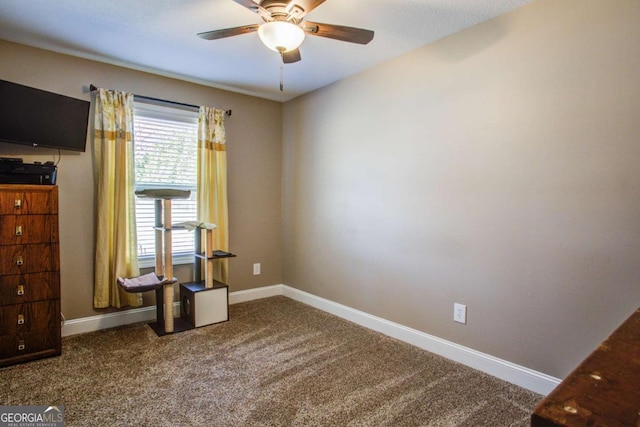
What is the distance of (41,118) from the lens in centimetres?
253

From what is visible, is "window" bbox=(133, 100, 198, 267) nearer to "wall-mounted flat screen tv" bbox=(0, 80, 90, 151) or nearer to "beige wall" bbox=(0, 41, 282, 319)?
"beige wall" bbox=(0, 41, 282, 319)

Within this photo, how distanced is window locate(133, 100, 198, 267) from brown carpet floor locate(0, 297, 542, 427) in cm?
87

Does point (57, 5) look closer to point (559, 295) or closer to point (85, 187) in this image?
point (85, 187)

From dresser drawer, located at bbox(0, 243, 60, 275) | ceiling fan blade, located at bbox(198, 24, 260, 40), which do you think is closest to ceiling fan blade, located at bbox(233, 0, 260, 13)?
ceiling fan blade, located at bbox(198, 24, 260, 40)

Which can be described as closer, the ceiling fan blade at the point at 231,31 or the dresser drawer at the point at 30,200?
the ceiling fan blade at the point at 231,31

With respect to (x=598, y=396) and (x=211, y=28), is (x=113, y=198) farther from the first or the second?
(x=598, y=396)

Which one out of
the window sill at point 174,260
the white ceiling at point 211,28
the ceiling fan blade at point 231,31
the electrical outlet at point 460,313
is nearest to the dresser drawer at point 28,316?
the window sill at point 174,260

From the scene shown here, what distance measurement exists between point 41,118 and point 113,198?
76cm

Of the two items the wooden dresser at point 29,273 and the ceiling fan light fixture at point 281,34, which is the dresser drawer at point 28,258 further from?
the ceiling fan light fixture at point 281,34

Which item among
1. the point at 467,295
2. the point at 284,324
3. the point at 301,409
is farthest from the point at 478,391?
the point at 284,324

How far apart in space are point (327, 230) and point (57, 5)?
2.63 metres

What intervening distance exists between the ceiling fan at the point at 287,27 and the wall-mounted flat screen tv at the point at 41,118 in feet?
4.98

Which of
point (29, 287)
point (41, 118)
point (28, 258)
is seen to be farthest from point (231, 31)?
point (29, 287)

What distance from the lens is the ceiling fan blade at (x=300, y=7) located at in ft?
5.45
